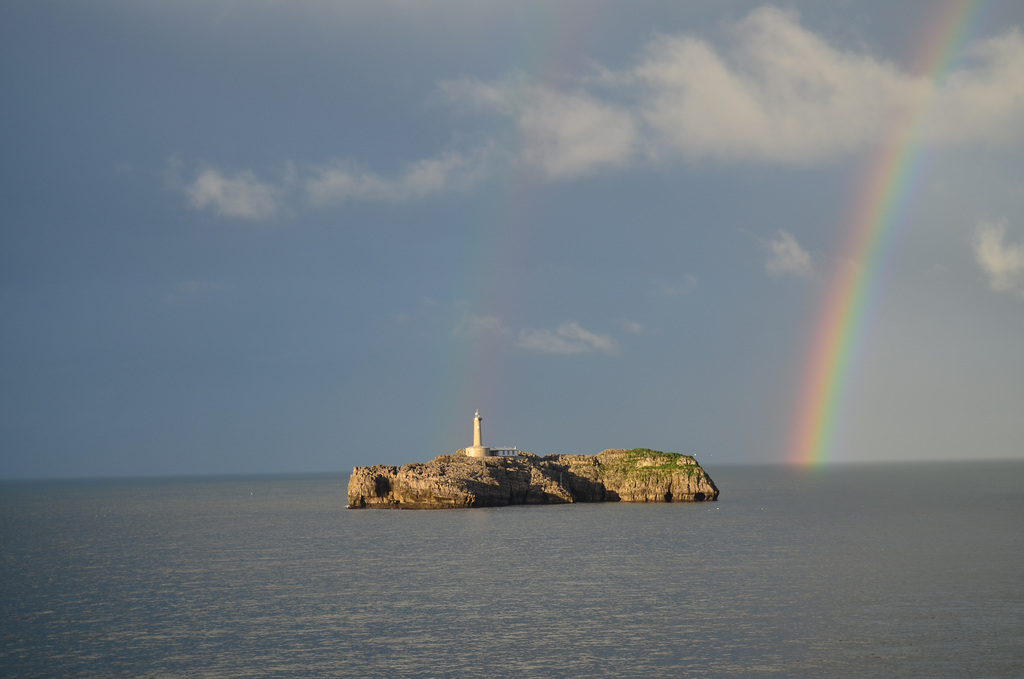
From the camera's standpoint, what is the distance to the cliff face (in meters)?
113

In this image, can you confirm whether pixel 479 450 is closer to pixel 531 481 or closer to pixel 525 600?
pixel 531 481

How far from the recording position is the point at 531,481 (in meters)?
121

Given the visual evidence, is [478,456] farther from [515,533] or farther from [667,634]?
[667,634]

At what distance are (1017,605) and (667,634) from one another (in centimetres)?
1862

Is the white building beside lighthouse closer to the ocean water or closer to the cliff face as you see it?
the cliff face

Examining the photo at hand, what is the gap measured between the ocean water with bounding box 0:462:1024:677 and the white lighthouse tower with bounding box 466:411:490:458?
3390cm

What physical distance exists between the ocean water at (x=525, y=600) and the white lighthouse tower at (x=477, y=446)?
33.9 meters

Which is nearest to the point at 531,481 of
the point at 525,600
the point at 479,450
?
the point at 479,450

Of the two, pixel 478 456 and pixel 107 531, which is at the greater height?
pixel 478 456

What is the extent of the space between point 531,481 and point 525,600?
2841 inches

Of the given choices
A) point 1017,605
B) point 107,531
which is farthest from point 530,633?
point 107,531

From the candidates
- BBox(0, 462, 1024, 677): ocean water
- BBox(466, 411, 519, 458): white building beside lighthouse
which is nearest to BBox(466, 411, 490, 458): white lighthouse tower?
BBox(466, 411, 519, 458): white building beside lighthouse

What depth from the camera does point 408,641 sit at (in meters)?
39.6

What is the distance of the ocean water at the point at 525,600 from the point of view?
35781 millimetres
